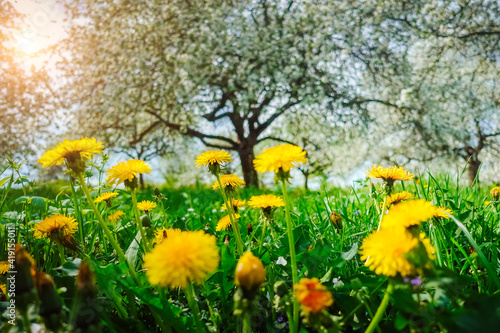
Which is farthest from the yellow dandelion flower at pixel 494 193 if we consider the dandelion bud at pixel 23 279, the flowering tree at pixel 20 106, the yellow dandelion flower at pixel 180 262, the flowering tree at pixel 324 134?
the flowering tree at pixel 20 106

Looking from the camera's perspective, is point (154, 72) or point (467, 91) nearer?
point (154, 72)

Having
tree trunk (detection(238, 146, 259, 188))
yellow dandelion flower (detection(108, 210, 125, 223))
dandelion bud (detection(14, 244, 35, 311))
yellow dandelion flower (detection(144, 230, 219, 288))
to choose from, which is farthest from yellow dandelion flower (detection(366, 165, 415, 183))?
tree trunk (detection(238, 146, 259, 188))

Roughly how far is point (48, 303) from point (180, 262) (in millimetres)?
206

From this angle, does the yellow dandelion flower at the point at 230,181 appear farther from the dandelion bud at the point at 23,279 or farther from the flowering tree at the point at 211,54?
the flowering tree at the point at 211,54

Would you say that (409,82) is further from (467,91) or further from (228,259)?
(228,259)

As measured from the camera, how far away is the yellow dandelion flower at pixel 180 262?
1.76 ft

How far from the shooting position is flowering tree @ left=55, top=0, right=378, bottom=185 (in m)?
7.90

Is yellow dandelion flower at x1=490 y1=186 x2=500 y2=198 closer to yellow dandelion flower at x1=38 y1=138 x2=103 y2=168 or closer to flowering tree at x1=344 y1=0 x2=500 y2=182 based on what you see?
yellow dandelion flower at x1=38 y1=138 x2=103 y2=168

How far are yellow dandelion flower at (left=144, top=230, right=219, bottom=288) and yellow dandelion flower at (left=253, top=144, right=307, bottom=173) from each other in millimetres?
205

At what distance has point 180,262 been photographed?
0.54m

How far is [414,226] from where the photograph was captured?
23.5 inches

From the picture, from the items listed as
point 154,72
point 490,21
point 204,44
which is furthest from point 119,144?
point 490,21

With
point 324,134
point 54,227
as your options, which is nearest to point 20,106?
point 324,134

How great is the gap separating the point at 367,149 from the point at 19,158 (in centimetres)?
1533
